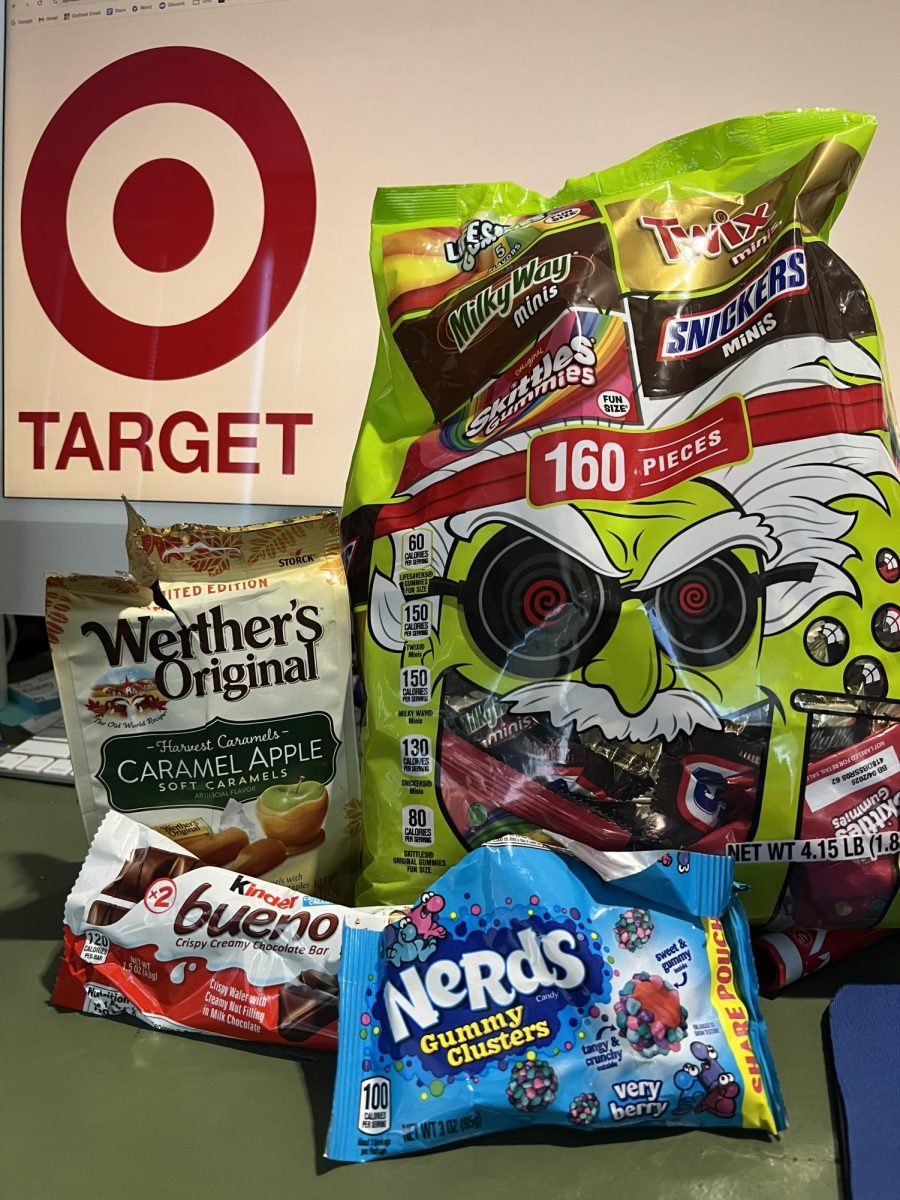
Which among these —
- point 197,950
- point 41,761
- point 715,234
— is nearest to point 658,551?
point 715,234

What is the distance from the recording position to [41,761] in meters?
1.16

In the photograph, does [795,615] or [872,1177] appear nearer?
[872,1177]

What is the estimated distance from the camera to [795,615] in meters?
0.67

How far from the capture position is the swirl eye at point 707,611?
67 centimetres

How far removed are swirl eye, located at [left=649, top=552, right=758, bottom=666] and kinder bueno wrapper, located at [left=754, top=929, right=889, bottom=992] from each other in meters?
0.22

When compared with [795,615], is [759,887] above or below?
below

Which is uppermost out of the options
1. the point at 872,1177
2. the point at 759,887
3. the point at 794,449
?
the point at 794,449

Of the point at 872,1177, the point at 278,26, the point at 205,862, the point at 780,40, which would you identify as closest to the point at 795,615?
the point at 872,1177

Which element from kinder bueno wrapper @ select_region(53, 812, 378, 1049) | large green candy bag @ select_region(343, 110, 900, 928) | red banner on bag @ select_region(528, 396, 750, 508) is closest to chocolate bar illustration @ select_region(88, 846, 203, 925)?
kinder bueno wrapper @ select_region(53, 812, 378, 1049)

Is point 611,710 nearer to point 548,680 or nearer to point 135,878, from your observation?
point 548,680

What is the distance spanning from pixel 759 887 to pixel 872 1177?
7.8 inches

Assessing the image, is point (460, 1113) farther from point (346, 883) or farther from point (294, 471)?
point (294, 471)

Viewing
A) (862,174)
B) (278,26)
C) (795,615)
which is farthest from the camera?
(278,26)

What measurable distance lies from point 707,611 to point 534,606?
0.13 m
